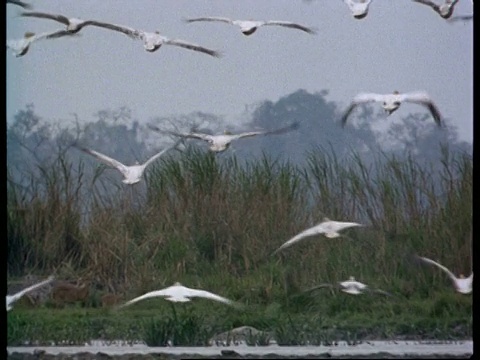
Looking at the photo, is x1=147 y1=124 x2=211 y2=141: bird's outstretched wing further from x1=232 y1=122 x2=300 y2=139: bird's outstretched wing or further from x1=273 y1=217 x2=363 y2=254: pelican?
x1=273 y1=217 x2=363 y2=254: pelican

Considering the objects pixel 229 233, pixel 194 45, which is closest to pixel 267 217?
pixel 229 233

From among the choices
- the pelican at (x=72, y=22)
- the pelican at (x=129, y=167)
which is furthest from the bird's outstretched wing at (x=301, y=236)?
the pelican at (x=72, y=22)

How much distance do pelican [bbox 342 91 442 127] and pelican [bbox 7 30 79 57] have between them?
1857mm

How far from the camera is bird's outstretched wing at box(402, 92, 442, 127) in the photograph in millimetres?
11328

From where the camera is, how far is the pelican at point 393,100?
446 inches

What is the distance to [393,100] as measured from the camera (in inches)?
446

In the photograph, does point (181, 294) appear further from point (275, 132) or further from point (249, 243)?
point (275, 132)

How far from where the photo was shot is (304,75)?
11.3m

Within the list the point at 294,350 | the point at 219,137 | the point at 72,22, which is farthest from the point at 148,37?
the point at 294,350

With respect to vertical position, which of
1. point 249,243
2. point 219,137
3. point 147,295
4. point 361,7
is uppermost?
point 361,7

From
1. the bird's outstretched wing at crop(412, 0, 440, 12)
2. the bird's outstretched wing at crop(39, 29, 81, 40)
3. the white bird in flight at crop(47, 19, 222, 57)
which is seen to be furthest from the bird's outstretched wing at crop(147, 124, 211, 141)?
the bird's outstretched wing at crop(412, 0, 440, 12)

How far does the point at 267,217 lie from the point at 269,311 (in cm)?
60

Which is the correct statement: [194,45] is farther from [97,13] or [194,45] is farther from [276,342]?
[276,342]

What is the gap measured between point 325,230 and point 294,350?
781 mm
